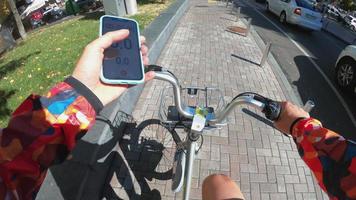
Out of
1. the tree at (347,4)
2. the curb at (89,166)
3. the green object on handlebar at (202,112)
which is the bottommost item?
the tree at (347,4)

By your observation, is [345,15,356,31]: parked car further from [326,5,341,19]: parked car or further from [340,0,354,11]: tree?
[340,0,354,11]: tree

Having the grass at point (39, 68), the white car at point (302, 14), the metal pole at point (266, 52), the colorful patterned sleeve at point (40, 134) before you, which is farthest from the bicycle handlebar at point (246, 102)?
the white car at point (302, 14)

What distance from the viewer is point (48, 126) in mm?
1370

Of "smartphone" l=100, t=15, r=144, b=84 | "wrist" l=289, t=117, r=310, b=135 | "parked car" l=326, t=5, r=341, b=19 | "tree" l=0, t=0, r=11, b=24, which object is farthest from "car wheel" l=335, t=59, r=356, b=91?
"parked car" l=326, t=5, r=341, b=19

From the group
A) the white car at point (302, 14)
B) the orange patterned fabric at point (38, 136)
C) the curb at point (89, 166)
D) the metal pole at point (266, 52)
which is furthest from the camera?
the white car at point (302, 14)

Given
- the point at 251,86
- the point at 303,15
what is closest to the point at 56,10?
the point at 303,15

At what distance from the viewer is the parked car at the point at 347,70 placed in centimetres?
727

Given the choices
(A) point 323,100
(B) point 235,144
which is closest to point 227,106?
(B) point 235,144

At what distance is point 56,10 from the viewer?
26766mm

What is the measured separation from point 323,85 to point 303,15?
22.7 feet

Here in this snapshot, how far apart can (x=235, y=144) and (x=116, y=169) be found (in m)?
1.81

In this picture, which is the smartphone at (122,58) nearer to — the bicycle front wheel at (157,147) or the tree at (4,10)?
the bicycle front wheel at (157,147)

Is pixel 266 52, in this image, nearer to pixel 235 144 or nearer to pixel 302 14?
pixel 235 144

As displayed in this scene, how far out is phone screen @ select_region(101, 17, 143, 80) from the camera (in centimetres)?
174
